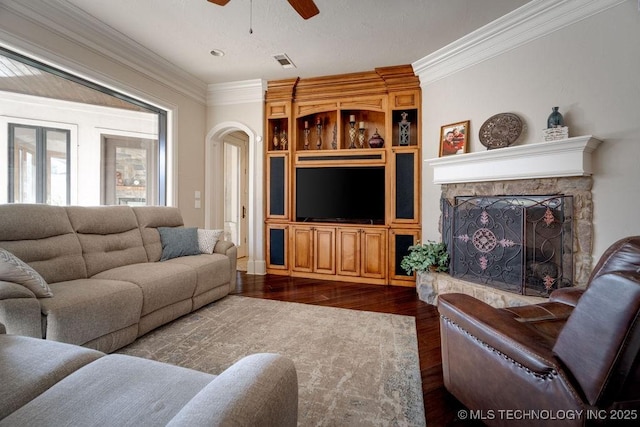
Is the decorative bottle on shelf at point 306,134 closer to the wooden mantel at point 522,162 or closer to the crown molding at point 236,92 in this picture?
the crown molding at point 236,92

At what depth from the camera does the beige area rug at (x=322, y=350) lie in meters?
1.56

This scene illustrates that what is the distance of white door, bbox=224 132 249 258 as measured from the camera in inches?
220

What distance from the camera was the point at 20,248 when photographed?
6.96ft

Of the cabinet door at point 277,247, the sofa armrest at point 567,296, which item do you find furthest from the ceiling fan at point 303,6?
the cabinet door at point 277,247

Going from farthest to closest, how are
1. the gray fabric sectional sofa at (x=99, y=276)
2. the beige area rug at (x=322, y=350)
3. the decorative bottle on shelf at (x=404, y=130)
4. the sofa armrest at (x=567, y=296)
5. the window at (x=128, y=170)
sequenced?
1. the decorative bottle on shelf at (x=404, y=130)
2. the window at (x=128, y=170)
3. the sofa armrest at (x=567, y=296)
4. the gray fabric sectional sofa at (x=99, y=276)
5. the beige area rug at (x=322, y=350)

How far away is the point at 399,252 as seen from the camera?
4.02 meters

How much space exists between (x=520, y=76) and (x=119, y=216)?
4343 mm

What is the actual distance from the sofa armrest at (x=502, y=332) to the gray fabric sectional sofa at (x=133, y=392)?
2.98 feet

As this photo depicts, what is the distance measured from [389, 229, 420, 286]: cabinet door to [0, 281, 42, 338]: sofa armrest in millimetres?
3569

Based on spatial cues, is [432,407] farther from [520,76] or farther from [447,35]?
[447,35]

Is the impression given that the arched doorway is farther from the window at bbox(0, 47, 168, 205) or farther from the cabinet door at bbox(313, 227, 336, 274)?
the cabinet door at bbox(313, 227, 336, 274)

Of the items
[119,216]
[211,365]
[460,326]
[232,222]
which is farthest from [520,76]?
[232,222]

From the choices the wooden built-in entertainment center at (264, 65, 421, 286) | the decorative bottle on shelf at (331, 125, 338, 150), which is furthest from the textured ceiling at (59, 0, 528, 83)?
the decorative bottle on shelf at (331, 125, 338, 150)

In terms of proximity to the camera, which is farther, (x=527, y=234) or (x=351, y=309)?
(x=351, y=309)
